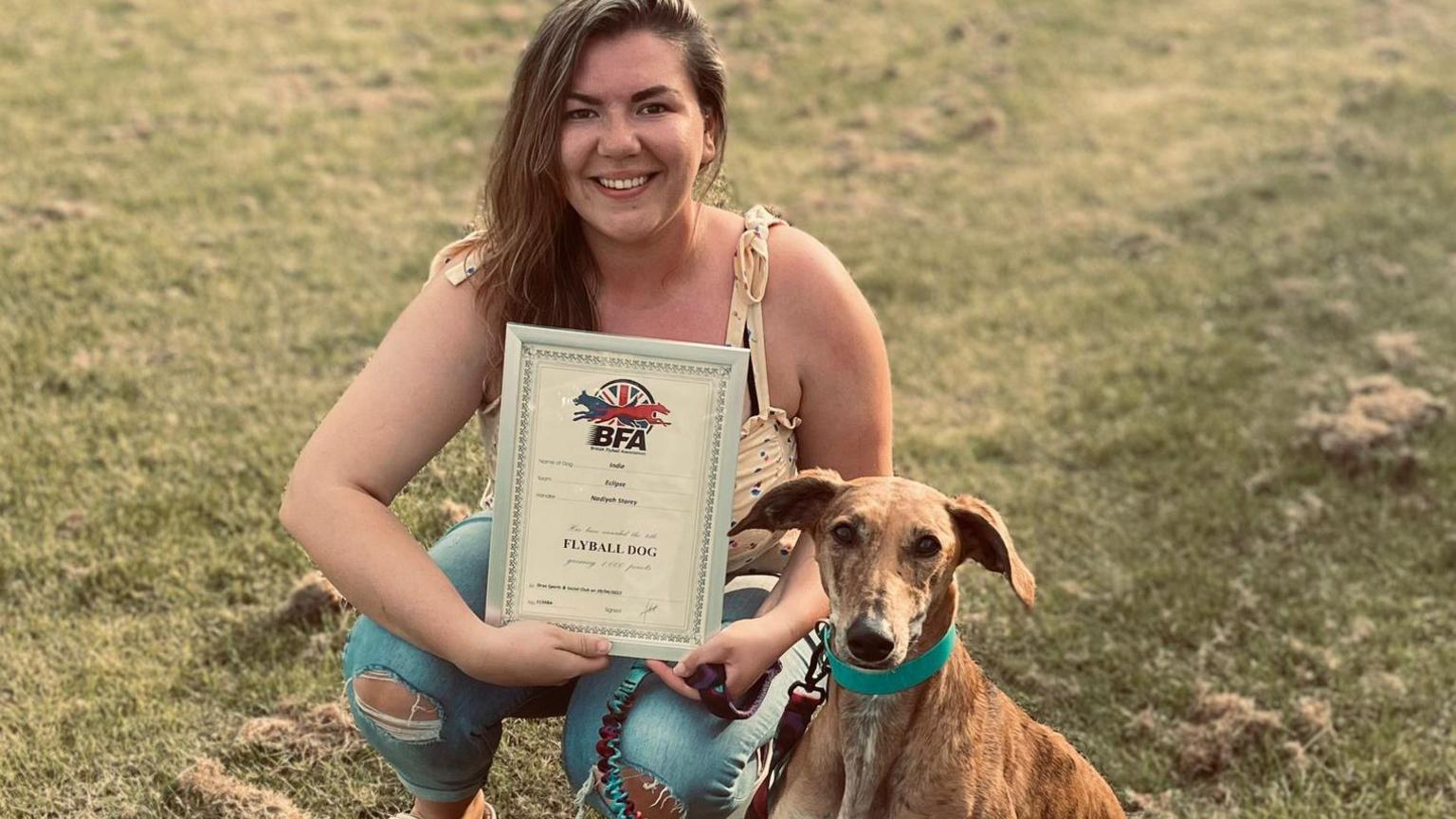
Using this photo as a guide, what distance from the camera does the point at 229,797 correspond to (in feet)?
12.7

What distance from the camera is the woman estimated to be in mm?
3158

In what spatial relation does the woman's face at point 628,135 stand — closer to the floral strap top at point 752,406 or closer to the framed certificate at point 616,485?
the floral strap top at point 752,406

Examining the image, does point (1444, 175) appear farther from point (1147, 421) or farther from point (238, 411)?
point (238, 411)

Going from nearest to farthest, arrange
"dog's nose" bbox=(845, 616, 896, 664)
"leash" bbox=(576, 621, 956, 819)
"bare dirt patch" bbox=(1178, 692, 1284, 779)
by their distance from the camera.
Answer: "dog's nose" bbox=(845, 616, 896, 664), "leash" bbox=(576, 621, 956, 819), "bare dirt patch" bbox=(1178, 692, 1284, 779)

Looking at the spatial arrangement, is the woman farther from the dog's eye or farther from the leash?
the dog's eye

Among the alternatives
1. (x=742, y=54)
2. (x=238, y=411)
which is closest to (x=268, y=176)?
(x=238, y=411)

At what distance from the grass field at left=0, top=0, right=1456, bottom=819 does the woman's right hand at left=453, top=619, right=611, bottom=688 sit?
1.03m

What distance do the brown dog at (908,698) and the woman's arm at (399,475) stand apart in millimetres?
555

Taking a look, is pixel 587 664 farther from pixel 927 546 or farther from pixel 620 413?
pixel 927 546

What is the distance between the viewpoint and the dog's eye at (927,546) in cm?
282

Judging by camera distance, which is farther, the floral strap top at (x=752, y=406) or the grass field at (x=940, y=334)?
the grass field at (x=940, y=334)

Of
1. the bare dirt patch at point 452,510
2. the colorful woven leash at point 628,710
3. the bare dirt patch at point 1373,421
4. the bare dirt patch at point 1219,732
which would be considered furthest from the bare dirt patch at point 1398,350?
the colorful woven leash at point 628,710

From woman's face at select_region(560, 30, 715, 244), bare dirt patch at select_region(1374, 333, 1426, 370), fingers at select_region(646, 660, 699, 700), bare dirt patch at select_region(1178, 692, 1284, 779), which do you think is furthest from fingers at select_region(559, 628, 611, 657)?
bare dirt patch at select_region(1374, 333, 1426, 370)

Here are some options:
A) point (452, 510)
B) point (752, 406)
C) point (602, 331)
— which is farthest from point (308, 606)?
point (752, 406)
